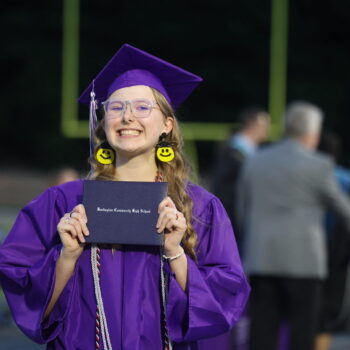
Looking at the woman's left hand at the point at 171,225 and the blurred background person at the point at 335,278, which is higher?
the woman's left hand at the point at 171,225

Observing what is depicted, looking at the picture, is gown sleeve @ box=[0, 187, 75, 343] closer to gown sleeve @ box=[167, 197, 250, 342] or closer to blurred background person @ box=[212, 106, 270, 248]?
gown sleeve @ box=[167, 197, 250, 342]

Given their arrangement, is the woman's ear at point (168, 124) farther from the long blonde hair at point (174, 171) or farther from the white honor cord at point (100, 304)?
the white honor cord at point (100, 304)

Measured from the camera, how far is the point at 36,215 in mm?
2896

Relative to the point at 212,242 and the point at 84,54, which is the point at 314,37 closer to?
the point at 84,54

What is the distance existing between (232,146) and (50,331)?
4.09 metres

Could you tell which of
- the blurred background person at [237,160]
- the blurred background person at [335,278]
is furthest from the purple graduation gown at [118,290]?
the blurred background person at [237,160]

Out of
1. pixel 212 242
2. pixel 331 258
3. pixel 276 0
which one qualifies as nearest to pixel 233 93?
pixel 276 0

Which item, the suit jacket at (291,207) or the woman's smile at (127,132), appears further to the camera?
the suit jacket at (291,207)

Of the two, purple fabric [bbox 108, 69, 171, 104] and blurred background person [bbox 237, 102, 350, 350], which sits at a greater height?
purple fabric [bbox 108, 69, 171, 104]

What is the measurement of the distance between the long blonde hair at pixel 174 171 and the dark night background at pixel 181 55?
41.3 ft

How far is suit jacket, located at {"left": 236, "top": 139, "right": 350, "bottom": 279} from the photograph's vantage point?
499cm

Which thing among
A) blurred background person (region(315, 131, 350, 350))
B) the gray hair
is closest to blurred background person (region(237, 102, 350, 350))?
the gray hair

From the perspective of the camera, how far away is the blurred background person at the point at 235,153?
6648 millimetres

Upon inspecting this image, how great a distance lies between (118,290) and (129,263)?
0.27ft
